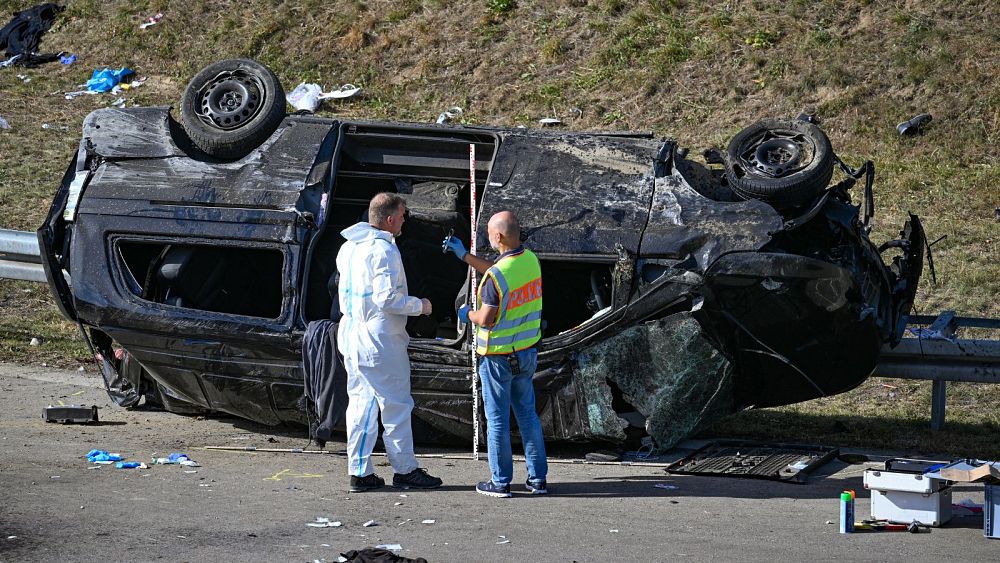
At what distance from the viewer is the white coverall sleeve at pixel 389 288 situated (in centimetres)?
647

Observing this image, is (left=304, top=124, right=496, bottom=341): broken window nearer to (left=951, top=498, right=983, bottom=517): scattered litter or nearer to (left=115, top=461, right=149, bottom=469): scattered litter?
(left=115, top=461, right=149, bottom=469): scattered litter

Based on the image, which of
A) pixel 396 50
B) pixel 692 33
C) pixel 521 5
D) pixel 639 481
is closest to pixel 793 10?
pixel 692 33

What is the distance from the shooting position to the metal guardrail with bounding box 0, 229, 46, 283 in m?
9.59

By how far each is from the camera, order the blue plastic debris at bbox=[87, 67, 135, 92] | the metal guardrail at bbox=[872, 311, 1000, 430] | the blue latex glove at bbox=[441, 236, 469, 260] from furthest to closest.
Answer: the blue plastic debris at bbox=[87, 67, 135, 92]
the metal guardrail at bbox=[872, 311, 1000, 430]
the blue latex glove at bbox=[441, 236, 469, 260]

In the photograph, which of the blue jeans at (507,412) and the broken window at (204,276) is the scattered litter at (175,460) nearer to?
the broken window at (204,276)

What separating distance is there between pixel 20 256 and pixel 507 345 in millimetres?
5183

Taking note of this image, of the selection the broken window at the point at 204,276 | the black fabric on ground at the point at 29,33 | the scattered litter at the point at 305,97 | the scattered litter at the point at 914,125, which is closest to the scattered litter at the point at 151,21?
the black fabric on ground at the point at 29,33

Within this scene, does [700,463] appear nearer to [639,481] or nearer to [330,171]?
[639,481]

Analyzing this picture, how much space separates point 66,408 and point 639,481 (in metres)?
3.93

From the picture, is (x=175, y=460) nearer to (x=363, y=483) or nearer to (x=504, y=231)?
(x=363, y=483)

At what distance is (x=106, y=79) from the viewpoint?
16.6 metres

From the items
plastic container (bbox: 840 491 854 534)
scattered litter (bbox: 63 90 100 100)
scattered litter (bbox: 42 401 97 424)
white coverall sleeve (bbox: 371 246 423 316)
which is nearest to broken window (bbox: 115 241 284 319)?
scattered litter (bbox: 42 401 97 424)

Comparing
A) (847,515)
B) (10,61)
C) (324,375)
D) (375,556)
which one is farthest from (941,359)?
(10,61)

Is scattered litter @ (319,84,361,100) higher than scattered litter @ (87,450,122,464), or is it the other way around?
scattered litter @ (319,84,361,100)
